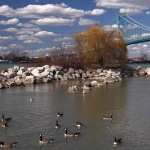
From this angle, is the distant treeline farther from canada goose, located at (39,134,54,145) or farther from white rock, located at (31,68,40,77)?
canada goose, located at (39,134,54,145)

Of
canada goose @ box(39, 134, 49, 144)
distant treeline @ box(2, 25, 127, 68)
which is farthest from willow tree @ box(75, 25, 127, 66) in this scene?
canada goose @ box(39, 134, 49, 144)

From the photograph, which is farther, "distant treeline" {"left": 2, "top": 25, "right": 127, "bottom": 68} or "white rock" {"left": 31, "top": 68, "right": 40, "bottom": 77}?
"distant treeline" {"left": 2, "top": 25, "right": 127, "bottom": 68}

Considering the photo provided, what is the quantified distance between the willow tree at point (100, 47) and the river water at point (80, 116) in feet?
93.7

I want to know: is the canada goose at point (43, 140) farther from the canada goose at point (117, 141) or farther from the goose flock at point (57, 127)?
the canada goose at point (117, 141)

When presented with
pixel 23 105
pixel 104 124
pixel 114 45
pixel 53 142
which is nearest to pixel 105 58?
pixel 114 45

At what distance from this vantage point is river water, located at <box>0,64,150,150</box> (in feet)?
99.8

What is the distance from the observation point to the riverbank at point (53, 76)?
218 ft

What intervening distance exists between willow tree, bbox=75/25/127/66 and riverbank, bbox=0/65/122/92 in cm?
467

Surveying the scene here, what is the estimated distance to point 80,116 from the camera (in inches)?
1537

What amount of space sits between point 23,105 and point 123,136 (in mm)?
15456

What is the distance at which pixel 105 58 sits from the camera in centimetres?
8938

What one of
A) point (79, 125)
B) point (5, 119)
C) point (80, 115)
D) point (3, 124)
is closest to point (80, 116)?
point (80, 115)

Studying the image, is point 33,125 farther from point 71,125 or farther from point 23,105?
point 23,105

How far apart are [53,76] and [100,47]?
1604cm
